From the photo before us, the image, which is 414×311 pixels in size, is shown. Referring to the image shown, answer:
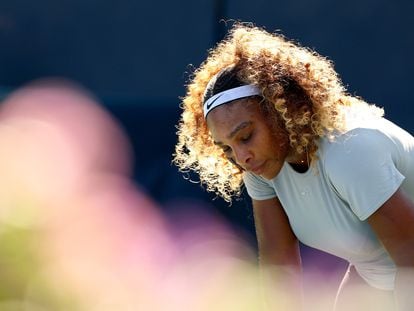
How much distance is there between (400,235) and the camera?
197cm

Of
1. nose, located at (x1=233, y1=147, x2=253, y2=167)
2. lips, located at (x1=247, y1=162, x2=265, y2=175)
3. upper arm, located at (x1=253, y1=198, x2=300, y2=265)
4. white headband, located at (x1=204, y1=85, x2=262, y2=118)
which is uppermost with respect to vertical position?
white headband, located at (x1=204, y1=85, x2=262, y2=118)

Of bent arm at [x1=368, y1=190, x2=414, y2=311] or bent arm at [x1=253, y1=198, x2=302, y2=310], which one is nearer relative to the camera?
bent arm at [x1=368, y1=190, x2=414, y2=311]

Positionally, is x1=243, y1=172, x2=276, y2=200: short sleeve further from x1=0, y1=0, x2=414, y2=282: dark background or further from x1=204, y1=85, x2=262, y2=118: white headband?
x1=0, y1=0, x2=414, y2=282: dark background

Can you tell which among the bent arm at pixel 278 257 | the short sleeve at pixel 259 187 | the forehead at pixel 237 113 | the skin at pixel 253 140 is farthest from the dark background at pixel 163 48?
the forehead at pixel 237 113

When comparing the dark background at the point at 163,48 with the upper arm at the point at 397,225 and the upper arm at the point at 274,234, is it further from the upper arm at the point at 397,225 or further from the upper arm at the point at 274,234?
the upper arm at the point at 397,225

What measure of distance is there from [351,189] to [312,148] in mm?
148

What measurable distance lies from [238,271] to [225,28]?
147 cm

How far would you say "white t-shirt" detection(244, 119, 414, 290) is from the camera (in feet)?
6.42

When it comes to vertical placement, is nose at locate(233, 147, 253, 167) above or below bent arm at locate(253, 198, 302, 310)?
above

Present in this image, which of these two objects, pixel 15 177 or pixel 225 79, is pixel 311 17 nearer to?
pixel 15 177

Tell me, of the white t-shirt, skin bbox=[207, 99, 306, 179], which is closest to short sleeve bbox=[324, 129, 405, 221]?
the white t-shirt

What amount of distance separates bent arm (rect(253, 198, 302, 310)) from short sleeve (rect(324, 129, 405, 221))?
0.44 m

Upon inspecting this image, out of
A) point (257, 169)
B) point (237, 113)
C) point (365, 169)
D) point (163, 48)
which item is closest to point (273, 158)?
point (257, 169)

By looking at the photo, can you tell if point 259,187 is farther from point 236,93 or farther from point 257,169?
point 236,93
